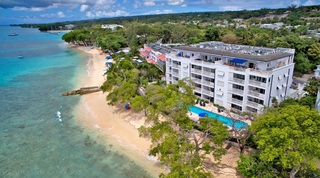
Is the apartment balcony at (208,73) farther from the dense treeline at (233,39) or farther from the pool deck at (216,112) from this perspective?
the dense treeline at (233,39)

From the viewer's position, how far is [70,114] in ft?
124

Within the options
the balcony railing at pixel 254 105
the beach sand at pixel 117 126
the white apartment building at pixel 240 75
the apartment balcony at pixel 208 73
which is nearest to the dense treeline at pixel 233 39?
the white apartment building at pixel 240 75

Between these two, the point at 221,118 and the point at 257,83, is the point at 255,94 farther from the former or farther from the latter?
the point at 221,118

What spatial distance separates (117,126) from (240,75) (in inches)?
736

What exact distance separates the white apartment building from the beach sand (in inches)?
468

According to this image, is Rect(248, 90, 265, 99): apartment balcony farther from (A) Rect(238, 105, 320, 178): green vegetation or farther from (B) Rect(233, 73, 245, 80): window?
(A) Rect(238, 105, 320, 178): green vegetation

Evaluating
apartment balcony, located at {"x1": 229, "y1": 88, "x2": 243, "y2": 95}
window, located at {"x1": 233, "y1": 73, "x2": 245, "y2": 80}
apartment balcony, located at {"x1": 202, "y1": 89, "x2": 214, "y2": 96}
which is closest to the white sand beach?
apartment balcony, located at {"x1": 229, "y1": 88, "x2": 243, "y2": 95}

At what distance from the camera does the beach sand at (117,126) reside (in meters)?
25.3

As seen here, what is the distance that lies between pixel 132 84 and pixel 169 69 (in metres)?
9.89

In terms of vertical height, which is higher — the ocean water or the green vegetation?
the green vegetation

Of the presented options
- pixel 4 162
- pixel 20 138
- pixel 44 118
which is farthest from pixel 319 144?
pixel 44 118

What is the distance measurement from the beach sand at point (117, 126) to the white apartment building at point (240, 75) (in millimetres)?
11897

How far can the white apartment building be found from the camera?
97.9 feet

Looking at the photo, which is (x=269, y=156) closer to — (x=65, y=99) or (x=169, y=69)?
(x=169, y=69)
